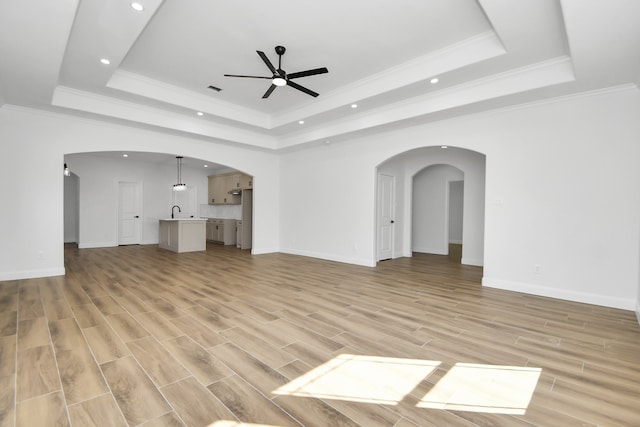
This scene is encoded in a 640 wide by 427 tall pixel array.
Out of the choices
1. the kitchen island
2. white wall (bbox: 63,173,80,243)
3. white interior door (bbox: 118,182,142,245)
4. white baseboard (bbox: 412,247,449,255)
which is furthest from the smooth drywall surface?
white baseboard (bbox: 412,247,449,255)

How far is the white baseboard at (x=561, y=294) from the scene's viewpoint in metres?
3.69

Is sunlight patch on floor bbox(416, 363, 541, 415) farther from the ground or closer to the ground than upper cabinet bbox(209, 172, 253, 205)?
closer to the ground

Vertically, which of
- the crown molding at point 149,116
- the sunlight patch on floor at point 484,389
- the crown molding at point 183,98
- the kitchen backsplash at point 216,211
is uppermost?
the crown molding at point 183,98

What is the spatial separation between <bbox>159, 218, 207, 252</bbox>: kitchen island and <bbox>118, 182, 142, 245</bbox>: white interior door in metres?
1.69

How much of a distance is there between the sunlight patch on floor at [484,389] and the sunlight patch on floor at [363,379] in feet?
0.49

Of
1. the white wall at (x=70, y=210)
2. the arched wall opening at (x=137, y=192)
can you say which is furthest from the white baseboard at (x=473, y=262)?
the white wall at (x=70, y=210)

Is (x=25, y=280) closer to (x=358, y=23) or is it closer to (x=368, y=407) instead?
(x=368, y=407)

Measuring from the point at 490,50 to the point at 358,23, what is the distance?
64.8 inches

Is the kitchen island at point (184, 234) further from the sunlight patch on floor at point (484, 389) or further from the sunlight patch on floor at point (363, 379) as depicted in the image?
the sunlight patch on floor at point (484, 389)

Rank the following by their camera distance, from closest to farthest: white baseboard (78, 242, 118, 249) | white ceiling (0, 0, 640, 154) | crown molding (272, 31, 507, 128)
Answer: white ceiling (0, 0, 640, 154)
crown molding (272, 31, 507, 128)
white baseboard (78, 242, 118, 249)

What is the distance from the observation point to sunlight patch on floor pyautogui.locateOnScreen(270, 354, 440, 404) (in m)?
1.91

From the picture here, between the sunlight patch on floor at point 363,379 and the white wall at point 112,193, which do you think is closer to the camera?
the sunlight patch on floor at point 363,379

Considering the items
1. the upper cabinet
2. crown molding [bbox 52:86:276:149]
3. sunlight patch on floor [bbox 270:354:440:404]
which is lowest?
sunlight patch on floor [bbox 270:354:440:404]

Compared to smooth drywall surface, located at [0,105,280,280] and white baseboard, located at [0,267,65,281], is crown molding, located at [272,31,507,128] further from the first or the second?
white baseboard, located at [0,267,65,281]
